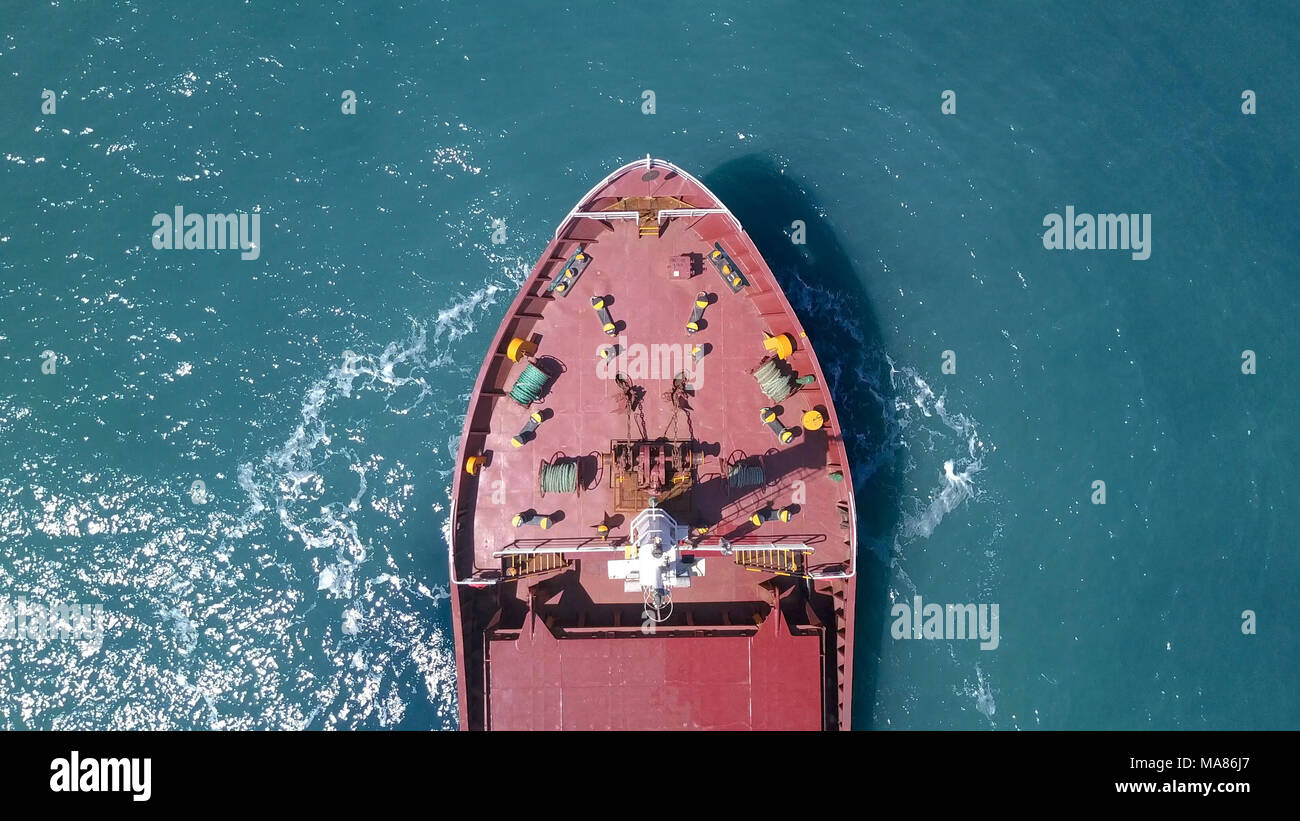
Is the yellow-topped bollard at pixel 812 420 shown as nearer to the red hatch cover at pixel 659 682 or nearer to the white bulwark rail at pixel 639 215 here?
the red hatch cover at pixel 659 682

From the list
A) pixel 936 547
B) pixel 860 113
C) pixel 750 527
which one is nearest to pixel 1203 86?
pixel 860 113

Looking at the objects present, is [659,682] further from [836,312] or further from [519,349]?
[836,312]

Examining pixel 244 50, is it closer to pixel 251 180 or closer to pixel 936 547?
pixel 251 180

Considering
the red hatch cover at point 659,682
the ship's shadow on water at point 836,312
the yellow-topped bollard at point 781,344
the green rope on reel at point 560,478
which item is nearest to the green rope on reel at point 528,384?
the green rope on reel at point 560,478

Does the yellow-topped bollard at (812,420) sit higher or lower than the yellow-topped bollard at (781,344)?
lower

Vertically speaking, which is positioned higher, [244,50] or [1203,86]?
[244,50]
